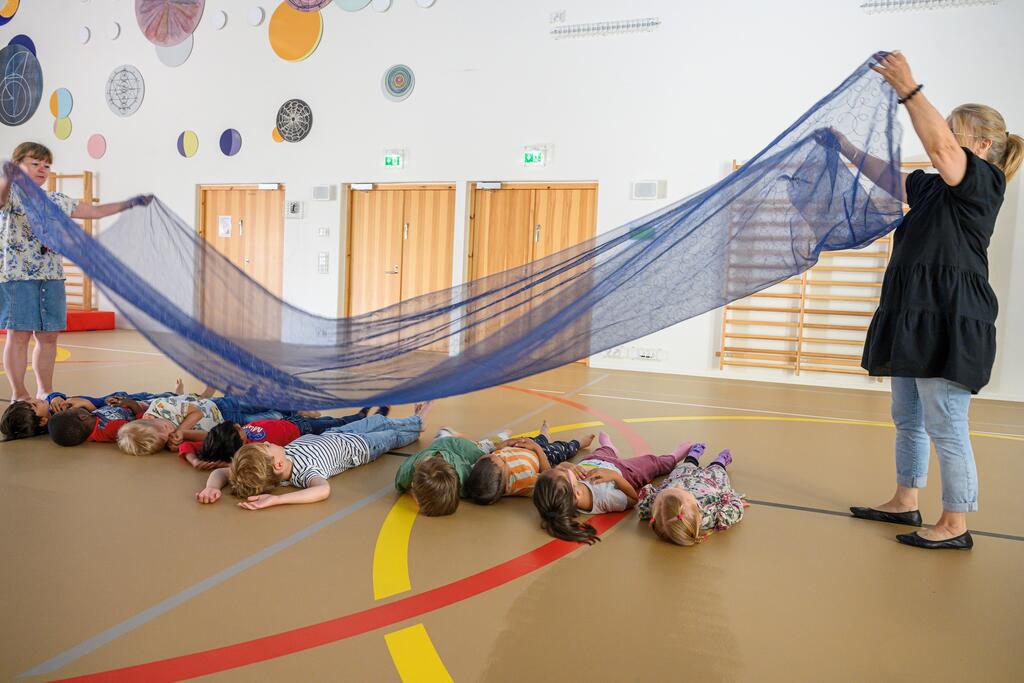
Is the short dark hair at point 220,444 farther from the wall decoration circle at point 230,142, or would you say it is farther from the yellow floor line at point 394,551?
the wall decoration circle at point 230,142

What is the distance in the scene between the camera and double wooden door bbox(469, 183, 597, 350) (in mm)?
7090

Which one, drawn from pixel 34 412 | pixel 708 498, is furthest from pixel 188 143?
pixel 708 498

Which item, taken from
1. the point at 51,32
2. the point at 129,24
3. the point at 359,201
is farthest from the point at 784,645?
the point at 51,32

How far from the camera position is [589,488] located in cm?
248

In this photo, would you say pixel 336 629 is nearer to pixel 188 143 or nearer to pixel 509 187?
pixel 509 187

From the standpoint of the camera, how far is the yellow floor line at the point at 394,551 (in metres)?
1.83

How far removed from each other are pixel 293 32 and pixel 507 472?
7.28 metres

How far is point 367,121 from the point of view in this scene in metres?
7.79

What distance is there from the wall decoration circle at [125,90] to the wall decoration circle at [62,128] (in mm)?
710

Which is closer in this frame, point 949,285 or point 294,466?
point 949,285

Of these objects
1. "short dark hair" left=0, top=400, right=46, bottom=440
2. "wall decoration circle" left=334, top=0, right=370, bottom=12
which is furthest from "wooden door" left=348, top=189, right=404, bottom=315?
"short dark hair" left=0, top=400, right=46, bottom=440

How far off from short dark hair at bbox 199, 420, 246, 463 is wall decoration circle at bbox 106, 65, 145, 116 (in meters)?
7.67

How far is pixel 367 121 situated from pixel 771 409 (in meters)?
5.40

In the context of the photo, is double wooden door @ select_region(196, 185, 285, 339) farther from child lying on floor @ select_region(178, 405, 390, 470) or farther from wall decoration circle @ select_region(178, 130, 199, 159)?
child lying on floor @ select_region(178, 405, 390, 470)
